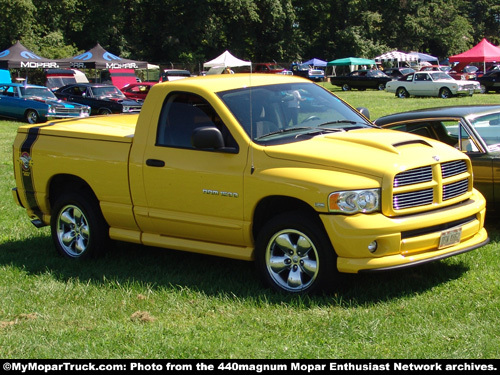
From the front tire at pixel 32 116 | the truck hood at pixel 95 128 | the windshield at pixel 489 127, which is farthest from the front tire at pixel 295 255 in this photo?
the front tire at pixel 32 116

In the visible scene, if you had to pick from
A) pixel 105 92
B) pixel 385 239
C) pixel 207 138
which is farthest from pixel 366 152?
pixel 105 92

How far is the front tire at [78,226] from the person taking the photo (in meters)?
7.37

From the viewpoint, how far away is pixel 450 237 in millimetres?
5887

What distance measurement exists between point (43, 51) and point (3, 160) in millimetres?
44498

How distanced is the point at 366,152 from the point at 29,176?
13.3 feet

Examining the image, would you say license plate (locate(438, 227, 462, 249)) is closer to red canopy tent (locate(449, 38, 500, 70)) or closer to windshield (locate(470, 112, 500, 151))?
windshield (locate(470, 112, 500, 151))

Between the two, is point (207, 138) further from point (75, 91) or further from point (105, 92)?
point (75, 91)

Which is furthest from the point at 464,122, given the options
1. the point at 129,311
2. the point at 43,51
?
the point at 43,51

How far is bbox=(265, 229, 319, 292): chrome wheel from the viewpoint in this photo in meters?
5.82

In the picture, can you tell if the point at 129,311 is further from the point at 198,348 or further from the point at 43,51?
the point at 43,51

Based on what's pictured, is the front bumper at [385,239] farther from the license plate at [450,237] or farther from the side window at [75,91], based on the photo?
the side window at [75,91]

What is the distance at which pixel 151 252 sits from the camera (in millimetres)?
7855

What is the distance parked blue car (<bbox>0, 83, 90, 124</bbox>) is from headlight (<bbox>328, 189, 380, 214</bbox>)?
2097 centimetres

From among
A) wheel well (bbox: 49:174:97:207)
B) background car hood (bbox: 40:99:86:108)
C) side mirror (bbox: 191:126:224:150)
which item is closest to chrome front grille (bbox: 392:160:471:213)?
side mirror (bbox: 191:126:224:150)
